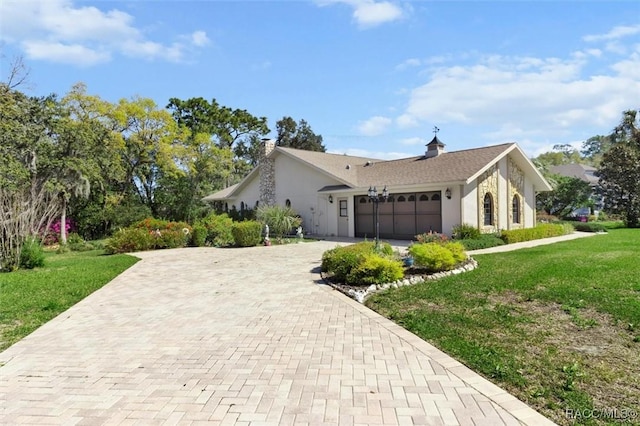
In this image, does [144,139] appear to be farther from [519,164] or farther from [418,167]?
[519,164]

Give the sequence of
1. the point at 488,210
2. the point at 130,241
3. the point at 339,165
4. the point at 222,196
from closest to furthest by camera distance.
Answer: the point at 130,241 < the point at 488,210 < the point at 339,165 < the point at 222,196

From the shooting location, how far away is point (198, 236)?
18.4 meters

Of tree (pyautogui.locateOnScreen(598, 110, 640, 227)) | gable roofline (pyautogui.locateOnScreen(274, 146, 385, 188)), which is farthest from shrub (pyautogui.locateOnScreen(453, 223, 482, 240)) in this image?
tree (pyautogui.locateOnScreen(598, 110, 640, 227))

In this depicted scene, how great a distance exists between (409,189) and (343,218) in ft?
14.8

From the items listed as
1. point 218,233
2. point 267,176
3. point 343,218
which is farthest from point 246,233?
point 267,176

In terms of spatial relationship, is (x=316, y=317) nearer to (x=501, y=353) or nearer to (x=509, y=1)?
(x=501, y=353)

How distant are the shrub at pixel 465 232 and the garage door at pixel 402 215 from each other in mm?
1553

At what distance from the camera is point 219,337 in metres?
5.46

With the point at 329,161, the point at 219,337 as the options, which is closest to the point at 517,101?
the point at 329,161

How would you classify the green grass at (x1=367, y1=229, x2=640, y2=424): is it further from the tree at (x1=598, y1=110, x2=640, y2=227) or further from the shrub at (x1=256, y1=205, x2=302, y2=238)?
the tree at (x1=598, y1=110, x2=640, y2=227)

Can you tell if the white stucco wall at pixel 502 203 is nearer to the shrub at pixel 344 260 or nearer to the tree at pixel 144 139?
the shrub at pixel 344 260

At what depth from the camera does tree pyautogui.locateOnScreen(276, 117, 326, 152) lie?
4972 centimetres

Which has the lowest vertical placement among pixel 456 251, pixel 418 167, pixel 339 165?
pixel 456 251

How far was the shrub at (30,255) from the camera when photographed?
37.9ft
